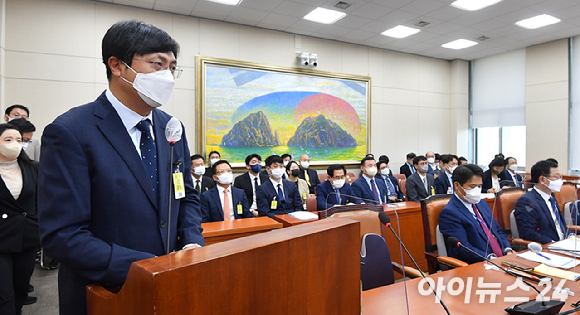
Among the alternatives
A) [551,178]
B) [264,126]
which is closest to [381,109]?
[264,126]

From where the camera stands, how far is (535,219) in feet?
7.64

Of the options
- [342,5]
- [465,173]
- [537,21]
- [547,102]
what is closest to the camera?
[465,173]

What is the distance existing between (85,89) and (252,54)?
3213 mm

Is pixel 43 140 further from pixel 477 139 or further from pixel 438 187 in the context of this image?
pixel 477 139

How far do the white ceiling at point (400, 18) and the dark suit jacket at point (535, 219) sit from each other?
4812 mm

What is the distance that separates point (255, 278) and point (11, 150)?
274 centimetres

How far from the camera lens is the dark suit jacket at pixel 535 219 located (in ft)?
7.22

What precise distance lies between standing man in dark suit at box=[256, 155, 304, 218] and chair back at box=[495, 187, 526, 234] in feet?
8.48

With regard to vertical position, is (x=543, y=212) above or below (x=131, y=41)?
below

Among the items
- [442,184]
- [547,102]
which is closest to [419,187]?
[442,184]

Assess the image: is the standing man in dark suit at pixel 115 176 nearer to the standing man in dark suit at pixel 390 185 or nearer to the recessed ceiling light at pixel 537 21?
the standing man in dark suit at pixel 390 185

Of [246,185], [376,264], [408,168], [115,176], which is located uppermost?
[115,176]

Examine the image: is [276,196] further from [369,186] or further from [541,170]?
[541,170]

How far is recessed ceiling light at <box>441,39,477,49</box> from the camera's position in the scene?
8234 mm
